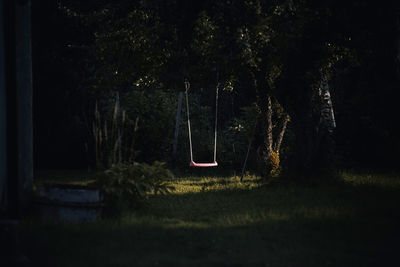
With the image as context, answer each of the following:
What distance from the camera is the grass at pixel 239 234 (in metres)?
4.69

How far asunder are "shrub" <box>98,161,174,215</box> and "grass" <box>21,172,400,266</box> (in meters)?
0.23

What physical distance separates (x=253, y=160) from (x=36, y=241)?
9030 mm

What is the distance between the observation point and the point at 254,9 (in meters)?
8.72

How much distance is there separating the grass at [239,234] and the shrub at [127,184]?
0.77 feet

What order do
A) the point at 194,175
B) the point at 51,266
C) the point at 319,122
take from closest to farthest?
the point at 51,266 → the point at 319,122 → the point at 194,175

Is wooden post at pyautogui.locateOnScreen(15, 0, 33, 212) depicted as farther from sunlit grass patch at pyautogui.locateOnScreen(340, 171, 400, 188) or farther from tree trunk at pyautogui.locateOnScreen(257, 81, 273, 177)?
sunlit grass patch at pyautogui.locateOnScreen(340, 171, 400, 188)

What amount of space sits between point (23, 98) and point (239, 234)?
11.1 ft

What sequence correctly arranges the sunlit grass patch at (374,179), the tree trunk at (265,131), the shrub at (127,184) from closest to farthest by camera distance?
the shrub at (127,184) → the sunlit grass patch at (374,179) → the tree trunk at (265,131)

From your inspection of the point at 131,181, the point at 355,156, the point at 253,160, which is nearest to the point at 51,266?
the point at 131,181

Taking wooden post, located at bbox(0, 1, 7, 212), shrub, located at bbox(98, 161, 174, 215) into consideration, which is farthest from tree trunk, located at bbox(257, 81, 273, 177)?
wooden post, located at bbox(0, 1, 7, 212)

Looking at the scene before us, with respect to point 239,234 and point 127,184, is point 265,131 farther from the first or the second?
point 239,234

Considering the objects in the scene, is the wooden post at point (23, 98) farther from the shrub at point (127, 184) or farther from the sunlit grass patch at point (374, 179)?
the sunlit grass patch at point (374, 179)

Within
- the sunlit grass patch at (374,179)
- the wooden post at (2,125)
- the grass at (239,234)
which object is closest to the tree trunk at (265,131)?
the sunlit grass patch at (374,179)

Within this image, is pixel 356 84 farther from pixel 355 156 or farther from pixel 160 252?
pixel 160 252
